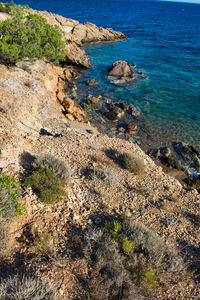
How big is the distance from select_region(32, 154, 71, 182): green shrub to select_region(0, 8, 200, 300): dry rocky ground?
44 centimetres

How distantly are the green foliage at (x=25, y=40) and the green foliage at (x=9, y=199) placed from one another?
11.1m

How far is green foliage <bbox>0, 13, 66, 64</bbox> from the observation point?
13258mm

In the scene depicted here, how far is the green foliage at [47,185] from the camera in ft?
19.0

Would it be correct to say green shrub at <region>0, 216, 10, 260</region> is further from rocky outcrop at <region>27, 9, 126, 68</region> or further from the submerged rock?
rocky outcrop at <region>27, 9, 126, 68</region>

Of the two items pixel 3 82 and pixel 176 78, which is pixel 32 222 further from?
pixel 176 78

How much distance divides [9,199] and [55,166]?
2.02 meters

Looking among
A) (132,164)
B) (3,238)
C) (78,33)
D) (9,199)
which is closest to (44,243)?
(3,238)

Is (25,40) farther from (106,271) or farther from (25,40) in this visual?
(106,271)

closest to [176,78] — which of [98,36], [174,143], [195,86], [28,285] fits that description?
[195,86]

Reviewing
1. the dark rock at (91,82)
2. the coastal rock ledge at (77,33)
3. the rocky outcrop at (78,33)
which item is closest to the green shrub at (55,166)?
the dark rock at (91,82)

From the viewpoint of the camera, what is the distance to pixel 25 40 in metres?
14.3

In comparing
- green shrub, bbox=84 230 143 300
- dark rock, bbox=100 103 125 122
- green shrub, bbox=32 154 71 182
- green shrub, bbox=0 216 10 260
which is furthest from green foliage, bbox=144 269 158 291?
dark rock, bbox=100 103 125 122

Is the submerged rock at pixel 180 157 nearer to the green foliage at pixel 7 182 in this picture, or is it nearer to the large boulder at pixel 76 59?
the green foliage at pixel 7 182

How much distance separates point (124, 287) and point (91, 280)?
76 cm
